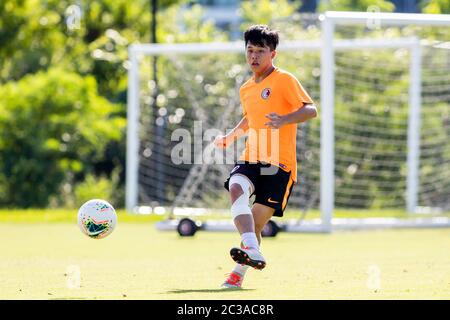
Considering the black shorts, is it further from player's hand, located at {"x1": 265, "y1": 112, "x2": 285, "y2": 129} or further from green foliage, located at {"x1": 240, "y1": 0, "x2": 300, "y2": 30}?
green foliage, located at {"x1": 240, "y1": 0, "x2": 300, "y2": 30}

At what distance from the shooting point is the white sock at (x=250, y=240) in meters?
8.16

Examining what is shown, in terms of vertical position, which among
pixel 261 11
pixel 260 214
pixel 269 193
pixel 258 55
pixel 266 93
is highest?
pixel 258 55

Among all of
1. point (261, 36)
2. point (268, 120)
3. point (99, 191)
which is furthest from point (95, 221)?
point (99, 191)

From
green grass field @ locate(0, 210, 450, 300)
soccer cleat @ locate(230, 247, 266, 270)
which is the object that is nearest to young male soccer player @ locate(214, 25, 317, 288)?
soccer cleat @ locate(230, 247, 266, 270)

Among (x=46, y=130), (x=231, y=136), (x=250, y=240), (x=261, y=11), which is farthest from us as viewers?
(x=261, y=11)

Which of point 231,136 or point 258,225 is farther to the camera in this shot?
point 231,136

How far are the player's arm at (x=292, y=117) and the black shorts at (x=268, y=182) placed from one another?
0.46m

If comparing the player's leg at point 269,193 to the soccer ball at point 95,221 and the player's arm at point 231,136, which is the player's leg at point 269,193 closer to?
the player's arm at point 231,136

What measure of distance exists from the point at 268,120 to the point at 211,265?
2.44 m

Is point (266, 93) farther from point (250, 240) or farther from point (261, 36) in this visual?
point (250, 240)

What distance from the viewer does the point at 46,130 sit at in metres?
27.6

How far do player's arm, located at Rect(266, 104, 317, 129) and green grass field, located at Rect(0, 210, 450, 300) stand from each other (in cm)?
120

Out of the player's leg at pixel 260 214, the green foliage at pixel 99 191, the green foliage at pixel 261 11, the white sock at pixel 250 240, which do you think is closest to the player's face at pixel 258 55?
the player's leg at pixel 260 214

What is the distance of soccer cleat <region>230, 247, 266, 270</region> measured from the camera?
7.98 m
